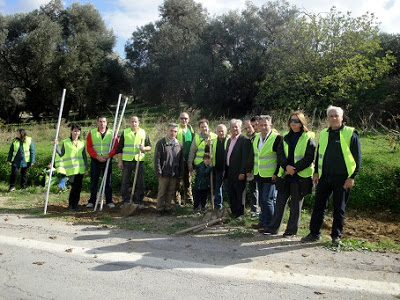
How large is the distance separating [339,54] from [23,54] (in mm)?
21925

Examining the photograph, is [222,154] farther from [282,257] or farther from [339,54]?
[339,54]

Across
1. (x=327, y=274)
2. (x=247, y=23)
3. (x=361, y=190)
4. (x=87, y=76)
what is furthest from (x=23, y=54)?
(x=327, y=274)

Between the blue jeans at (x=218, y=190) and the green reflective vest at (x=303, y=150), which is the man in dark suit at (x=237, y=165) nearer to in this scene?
the blue jeans at (x=218, y=190)

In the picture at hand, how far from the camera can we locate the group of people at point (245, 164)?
5.86 meters

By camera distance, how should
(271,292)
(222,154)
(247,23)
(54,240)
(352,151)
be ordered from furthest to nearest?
1. (247,23)
2. (222,154)
3. (54,240)
4. (352,151)
5. (271,292)

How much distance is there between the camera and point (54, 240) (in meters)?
6.31

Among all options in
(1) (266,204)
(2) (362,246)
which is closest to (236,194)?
(1) (266,204)

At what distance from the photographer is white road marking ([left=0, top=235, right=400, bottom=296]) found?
14.7 feet

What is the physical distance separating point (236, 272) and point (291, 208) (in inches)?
75.2

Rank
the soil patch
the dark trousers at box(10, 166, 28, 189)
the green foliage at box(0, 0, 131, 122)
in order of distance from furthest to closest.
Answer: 1. the green foliage at box(0, 0, 131, 122)
2. the dark trousers at box(10, 166, 28, 189)
3. the soil patch

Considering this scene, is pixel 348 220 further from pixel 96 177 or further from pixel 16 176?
pixel 16 176

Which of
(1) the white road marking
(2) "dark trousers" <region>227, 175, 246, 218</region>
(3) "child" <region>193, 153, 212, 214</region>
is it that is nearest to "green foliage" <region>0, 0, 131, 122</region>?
(3) "child" <region>193, 153, 212, 214</region>

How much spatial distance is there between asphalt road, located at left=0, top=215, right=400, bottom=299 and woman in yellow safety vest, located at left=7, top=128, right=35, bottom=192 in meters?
4.55

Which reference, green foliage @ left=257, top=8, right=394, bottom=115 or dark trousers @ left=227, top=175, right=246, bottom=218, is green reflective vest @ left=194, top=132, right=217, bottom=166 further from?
green foliage @ left=257, top=8, right=394, bottom=115
